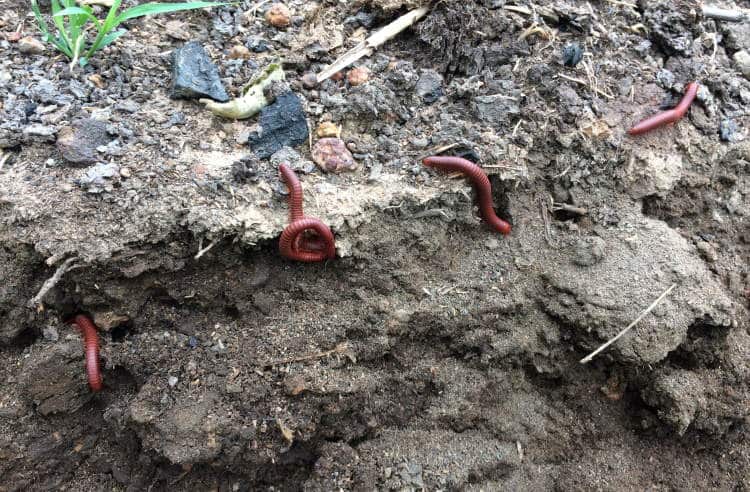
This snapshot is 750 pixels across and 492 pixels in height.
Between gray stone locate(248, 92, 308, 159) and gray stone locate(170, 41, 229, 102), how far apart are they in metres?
0.31

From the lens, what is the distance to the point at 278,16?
13.0 ft

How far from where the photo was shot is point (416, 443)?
3346mm

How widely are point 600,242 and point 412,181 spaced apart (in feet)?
4.12

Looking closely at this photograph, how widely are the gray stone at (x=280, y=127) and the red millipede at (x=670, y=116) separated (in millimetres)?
2229

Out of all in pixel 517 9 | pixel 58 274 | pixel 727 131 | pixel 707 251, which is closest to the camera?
pixel 58 274

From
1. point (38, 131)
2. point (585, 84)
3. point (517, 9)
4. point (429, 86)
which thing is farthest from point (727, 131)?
point (38, 131)

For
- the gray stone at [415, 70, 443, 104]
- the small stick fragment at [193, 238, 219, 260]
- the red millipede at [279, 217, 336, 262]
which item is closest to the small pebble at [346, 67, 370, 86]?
the gray stone at [415, 70, 443, 104]

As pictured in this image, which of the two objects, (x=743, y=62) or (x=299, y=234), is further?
(x=743, y=62)

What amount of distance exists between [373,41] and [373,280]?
167cm

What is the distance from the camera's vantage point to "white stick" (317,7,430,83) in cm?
378

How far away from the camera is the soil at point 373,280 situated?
317cm

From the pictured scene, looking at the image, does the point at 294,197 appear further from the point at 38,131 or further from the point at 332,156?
the point at 38,131

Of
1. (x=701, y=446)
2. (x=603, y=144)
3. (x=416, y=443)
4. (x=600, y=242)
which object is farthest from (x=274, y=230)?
(x=701, y=446)

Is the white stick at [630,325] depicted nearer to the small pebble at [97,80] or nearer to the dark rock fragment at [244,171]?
the dark rock fragment at [244,171]
